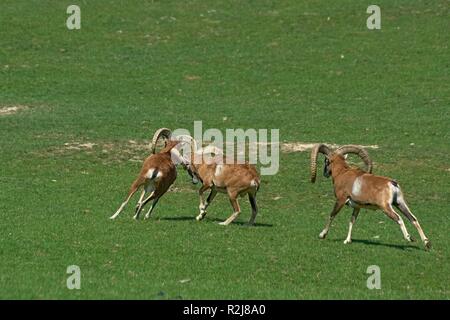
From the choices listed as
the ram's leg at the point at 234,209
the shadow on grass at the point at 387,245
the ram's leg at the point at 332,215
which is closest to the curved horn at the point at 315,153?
the ram's leg at the point at 332,215

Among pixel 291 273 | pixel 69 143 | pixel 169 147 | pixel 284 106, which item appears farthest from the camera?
pixel 284 106

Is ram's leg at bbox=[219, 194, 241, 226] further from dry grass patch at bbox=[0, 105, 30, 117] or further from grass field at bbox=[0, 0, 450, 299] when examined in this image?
dry grass patch at bbox=[0, 105, 30, 117]

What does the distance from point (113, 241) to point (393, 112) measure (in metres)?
18.4

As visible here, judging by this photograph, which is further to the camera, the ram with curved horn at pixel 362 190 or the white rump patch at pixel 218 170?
the white rump patch at pixel 218 170

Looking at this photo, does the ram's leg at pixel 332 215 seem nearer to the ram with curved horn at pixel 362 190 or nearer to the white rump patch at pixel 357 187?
the ram with curved horn at pixel 362 190

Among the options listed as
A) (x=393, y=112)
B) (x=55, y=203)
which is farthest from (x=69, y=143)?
(x=393, y=112)

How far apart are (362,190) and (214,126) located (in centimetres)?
1399

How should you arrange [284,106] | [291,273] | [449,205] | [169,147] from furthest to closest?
[284,106] → [449,205] → [169,147] → [291,273]

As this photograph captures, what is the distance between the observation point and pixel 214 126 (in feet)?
112

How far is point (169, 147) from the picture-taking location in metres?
23.3

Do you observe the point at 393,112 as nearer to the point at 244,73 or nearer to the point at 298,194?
the point at 244,73

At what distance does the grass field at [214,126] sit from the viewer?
1850 cm

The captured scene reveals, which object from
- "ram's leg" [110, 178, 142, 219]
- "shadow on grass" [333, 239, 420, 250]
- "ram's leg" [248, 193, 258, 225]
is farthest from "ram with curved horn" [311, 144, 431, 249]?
"ram's leg" [110, 178, 142, 219]

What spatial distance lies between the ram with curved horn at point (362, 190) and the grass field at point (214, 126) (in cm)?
66
